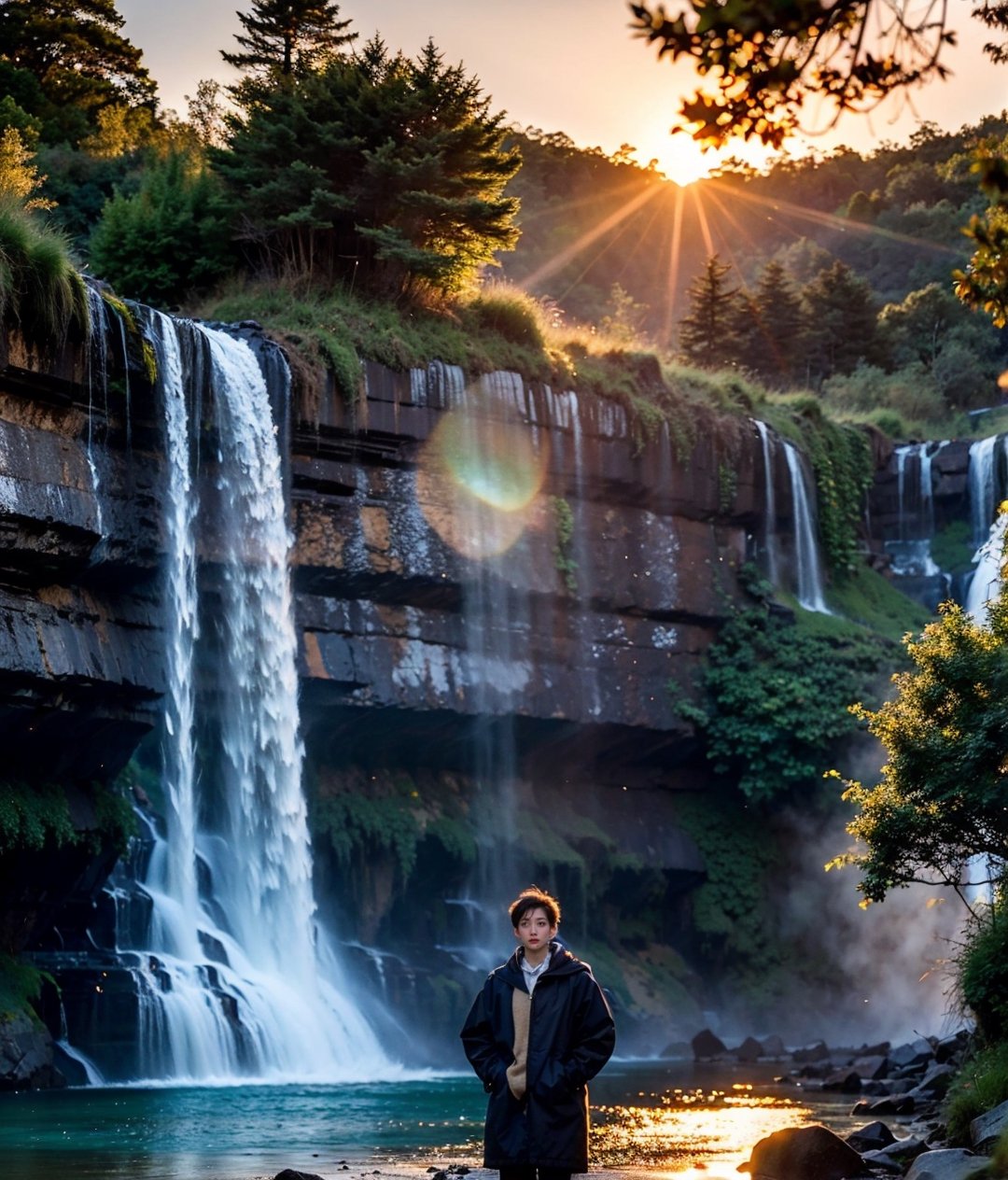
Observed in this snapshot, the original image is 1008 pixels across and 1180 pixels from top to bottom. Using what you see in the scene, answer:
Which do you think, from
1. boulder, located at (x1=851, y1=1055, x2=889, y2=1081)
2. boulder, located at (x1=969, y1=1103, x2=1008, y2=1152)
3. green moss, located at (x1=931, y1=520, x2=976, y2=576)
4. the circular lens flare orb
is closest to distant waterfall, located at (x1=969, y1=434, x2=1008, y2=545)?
green moss, located at (x1=931, y1=520, x2=976, y2=576)

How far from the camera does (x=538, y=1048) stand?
7867 mm

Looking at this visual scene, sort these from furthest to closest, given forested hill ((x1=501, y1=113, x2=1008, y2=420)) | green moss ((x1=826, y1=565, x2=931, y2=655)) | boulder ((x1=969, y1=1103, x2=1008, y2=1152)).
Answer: forested hill ((x1=501, y1=113, x2=1008, y2=420)) → green moss ((x1=826, y1=565, x2=931, y2=655)) → boulder ((x1=969, y1=1103, x2=1008, y2=1152))

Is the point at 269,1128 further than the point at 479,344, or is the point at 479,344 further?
the point at 479,344

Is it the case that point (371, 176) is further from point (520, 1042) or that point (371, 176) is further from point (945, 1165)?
point (520, 1042)

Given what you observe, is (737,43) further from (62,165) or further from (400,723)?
(62,165)

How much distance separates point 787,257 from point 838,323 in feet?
83.2

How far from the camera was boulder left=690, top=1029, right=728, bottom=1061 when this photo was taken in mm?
29597

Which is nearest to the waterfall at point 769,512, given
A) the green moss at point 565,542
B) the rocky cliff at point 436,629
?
the rocky cliff at point 436,629

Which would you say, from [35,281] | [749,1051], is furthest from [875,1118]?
[35,281]

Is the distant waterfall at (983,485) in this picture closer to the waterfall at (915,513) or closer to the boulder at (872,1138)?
the waterfall at (915,513)

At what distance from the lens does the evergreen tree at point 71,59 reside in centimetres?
4881

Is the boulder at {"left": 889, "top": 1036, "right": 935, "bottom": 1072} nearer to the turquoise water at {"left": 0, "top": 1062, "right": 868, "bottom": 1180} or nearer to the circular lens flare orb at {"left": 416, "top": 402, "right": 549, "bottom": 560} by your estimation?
the turquoise water at {"left": 0, "top": 1062, "right": 868, "bottom": 1180}

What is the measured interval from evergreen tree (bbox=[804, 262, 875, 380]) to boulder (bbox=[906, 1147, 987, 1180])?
156 ft

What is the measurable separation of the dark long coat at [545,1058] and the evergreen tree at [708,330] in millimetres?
45706
